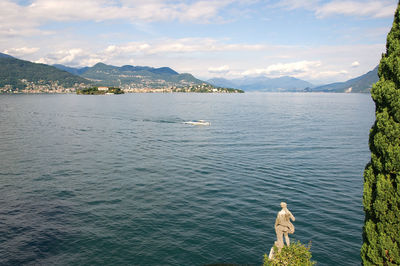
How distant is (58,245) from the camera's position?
21719mm

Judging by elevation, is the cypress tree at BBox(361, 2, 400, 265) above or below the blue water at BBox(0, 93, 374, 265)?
above

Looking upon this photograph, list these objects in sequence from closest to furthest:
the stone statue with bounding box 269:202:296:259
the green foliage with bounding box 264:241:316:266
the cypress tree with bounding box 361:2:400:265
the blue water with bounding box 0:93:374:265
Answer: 1. the cypress tree with bounding box 361:2:400:265
2. the green foliage with bounding box 264:241:316:266
3. the stone statue with bounding box 269:202:296:259
4. the blue water with bounding box 0:93:374:265

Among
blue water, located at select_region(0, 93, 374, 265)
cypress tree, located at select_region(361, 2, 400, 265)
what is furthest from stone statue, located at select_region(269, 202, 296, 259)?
blue water, located at select_region(0, 93, 374, 265)

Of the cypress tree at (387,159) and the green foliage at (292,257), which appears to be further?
the green foliage at (292,257)

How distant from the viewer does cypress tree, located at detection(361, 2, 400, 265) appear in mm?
11531

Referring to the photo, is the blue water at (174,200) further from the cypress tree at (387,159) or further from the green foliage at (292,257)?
the cypress tree at (387,159)

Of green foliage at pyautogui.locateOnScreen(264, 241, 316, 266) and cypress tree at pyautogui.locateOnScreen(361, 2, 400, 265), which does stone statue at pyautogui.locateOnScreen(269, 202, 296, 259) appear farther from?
cypress tree at pyautogui.locateOnScreen(361, 2, 400, 265)

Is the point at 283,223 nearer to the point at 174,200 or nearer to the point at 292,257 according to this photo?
the point at 292,257

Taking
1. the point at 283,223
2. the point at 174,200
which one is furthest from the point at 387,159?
the point at 174,200

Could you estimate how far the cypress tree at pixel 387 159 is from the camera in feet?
37.8

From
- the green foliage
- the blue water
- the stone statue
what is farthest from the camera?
the blue water

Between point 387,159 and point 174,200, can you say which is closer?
point 387,159

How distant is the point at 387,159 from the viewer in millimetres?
11711

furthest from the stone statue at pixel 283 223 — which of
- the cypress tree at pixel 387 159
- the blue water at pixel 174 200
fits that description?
the blue water at pixel 174 200
